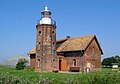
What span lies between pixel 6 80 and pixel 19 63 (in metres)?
41.0

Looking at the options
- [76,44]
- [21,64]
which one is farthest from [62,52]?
[21,64]

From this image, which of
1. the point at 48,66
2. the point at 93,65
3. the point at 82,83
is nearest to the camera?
the point at 82,83

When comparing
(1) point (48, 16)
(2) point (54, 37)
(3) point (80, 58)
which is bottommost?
(3) point (80, 58)

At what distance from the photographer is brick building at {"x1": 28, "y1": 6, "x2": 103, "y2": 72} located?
42.5 metres

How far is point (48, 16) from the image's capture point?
142 ft

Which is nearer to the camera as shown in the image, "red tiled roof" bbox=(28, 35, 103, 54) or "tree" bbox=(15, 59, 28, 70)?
"red tiled roof" bbox=(28, 35, 103, 54)

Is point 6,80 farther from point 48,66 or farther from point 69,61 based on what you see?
point 69,61

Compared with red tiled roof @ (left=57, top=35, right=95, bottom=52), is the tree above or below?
below

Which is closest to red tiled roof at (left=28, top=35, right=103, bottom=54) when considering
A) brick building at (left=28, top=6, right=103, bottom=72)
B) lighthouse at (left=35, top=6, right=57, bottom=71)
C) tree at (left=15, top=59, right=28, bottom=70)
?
brick building at (left=28, top=6, right=103, bottom=72)

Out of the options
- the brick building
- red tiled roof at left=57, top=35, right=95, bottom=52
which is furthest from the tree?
red tiled roof at left=57, top=35, right=95, bottom=52

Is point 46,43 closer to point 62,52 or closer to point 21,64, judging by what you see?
point 62,52

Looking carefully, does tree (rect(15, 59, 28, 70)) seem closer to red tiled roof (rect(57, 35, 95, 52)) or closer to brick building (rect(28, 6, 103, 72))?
brick building (rect(28, 6, 103, 72))

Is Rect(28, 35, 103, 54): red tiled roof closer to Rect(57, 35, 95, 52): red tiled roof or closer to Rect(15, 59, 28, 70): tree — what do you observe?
Rect(57, 35, 95, 52): red tiled roof

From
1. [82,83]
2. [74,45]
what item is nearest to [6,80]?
[82,83]
